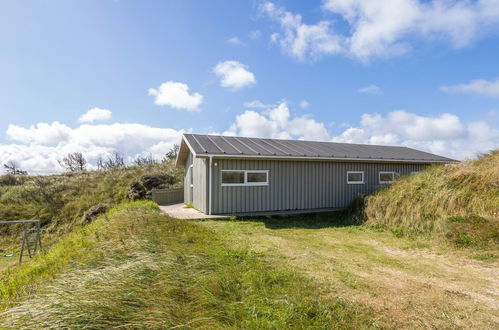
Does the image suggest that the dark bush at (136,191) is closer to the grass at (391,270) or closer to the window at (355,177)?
the grass at (391,270)

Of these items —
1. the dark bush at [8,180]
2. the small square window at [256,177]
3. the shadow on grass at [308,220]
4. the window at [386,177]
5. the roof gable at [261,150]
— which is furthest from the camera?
the dark bush at [8,180]

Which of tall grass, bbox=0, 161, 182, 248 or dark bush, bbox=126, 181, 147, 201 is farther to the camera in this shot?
dark bush, bbox=126, 181, 147, 201

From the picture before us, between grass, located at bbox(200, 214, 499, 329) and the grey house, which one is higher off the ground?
the grey house

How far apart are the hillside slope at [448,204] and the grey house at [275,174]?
6.87ft

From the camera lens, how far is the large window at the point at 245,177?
9.66m

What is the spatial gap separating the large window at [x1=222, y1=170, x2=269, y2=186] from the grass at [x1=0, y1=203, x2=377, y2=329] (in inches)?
202

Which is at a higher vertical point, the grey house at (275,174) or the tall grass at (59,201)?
the grey house at (275,174)

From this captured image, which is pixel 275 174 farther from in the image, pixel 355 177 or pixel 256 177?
pixel 355 177

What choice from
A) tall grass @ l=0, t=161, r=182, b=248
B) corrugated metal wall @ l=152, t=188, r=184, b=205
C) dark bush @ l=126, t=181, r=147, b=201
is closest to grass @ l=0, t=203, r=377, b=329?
corrugated metal wall @ l=152, t=188, r=184, b=205

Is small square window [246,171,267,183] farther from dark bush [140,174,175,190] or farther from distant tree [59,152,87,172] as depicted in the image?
distant tree [59,152,87,172]

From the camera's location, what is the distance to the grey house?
9.59 meters

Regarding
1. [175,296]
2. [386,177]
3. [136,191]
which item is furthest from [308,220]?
[136,191]

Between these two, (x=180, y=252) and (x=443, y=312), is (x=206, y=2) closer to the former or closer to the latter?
(x=180, y=252)

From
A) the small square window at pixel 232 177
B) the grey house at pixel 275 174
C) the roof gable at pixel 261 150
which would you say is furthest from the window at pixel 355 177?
the small square window at pixel 232 177
